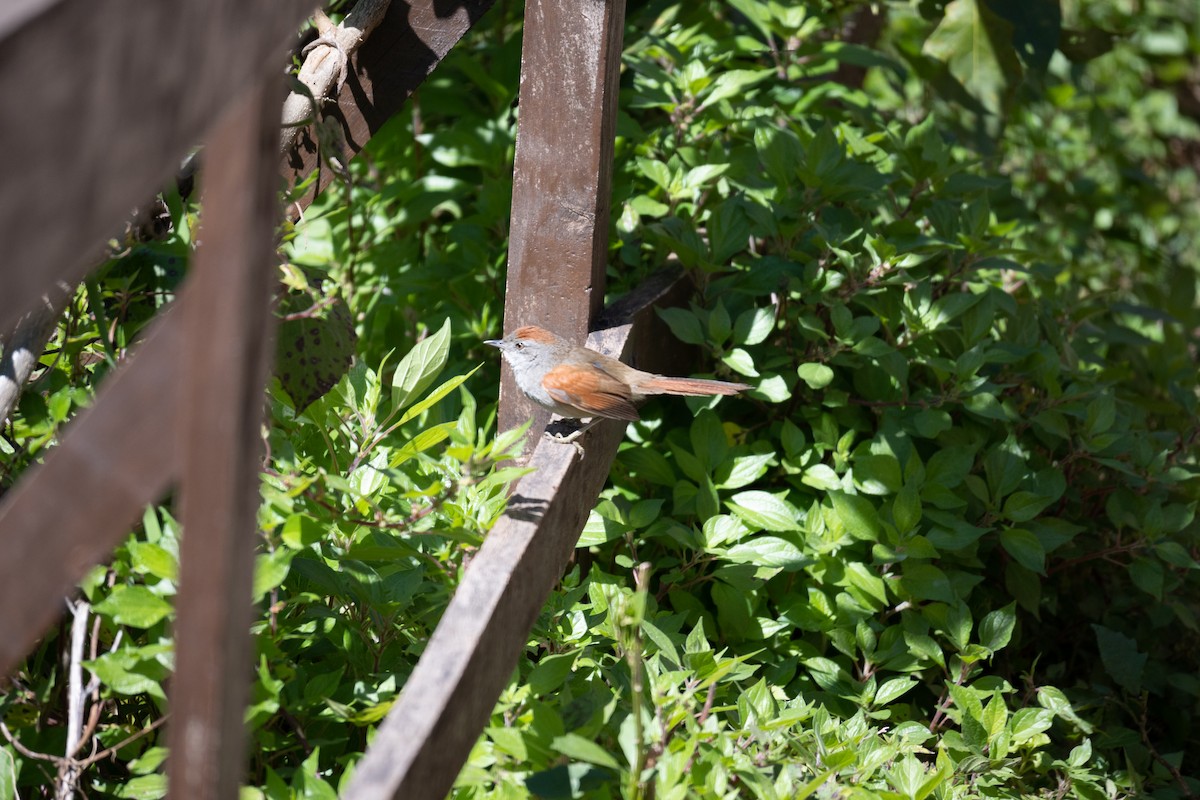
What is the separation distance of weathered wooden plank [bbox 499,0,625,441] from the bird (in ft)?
0.33

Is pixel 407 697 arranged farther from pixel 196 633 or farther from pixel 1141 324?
pixel 1141 324

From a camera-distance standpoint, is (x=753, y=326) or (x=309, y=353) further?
(x=753, y=326)

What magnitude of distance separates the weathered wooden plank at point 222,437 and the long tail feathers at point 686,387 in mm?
1811

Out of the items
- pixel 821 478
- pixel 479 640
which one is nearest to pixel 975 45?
pixel 821 478

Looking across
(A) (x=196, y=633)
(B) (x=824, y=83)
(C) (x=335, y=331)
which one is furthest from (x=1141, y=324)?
(A) (x=196, y=633)

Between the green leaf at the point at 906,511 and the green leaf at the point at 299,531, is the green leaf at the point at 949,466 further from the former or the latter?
the green leaf at the point at 299,531

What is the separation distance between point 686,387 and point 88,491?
2.01 m

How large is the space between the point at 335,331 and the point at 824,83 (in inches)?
110

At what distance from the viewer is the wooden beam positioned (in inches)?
55.1

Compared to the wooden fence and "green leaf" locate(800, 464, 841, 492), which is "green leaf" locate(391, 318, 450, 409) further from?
"green leaf" locate(800, 464, 841, 492)

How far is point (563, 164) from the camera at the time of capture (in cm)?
255

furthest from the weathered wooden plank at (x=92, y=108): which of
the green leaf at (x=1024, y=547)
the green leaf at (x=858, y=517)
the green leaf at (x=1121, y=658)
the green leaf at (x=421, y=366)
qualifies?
the green leaf at (x=1121, y=658)

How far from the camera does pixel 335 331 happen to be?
6.78ft

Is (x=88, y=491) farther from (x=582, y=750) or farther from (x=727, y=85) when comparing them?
(x=727, y=85)
